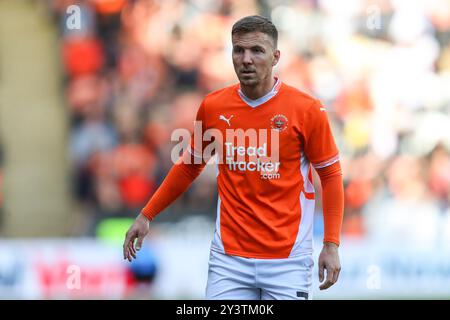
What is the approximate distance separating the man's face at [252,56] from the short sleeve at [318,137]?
338mm

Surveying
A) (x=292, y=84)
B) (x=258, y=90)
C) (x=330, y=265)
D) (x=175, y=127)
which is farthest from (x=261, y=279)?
(x=292, y=84)

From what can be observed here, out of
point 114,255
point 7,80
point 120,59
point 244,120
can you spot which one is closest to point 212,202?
point 114,255

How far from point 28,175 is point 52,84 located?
1.10 m

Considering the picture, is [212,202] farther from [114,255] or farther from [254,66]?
[254,66]

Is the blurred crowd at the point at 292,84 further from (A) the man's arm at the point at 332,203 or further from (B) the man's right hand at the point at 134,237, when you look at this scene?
(A) the man's arm at the point at 332,203

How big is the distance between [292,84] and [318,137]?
5984 mm

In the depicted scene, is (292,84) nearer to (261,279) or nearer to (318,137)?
(318,137)

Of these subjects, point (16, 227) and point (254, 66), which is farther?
Answer: point (16, 227)

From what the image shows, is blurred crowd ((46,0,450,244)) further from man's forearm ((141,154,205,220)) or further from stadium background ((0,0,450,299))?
man's forearm ((141,154,205,220))

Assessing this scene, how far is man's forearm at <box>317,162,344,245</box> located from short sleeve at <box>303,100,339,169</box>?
0.05 m

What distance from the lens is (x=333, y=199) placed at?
5.14m

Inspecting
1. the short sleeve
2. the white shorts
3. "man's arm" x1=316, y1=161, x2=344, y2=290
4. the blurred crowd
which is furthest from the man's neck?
the blurred crowd

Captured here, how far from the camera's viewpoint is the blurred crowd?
1059 centimetres

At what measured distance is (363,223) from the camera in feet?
35.7
